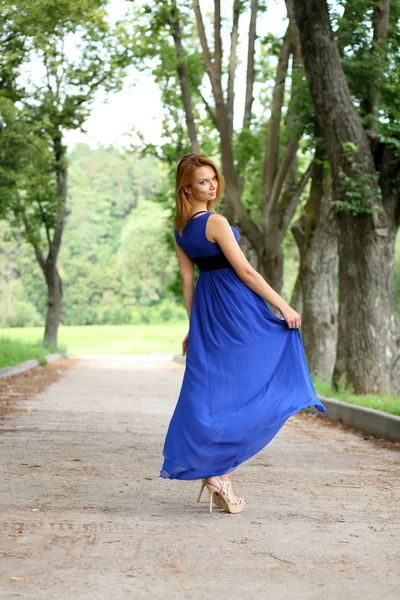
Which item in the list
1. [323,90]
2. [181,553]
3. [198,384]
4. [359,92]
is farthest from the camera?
[359,92]

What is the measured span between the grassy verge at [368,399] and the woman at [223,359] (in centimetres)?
575

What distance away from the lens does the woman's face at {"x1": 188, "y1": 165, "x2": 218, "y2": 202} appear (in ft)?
21.0

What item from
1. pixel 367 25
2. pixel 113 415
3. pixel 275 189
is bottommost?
pixel 113 415

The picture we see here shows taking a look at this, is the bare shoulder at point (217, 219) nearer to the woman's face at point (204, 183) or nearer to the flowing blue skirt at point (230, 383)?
the woman's face at point (204, 183)

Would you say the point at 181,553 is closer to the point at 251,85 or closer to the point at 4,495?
the point at 4,495

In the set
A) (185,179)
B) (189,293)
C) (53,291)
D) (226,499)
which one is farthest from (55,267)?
(226,499)

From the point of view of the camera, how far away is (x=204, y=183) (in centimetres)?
640

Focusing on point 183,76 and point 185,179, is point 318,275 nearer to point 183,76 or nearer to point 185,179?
point 183,76

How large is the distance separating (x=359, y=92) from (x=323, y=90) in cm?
149

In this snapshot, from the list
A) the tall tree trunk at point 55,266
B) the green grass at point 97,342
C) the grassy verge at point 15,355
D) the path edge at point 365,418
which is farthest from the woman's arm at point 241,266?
the tall tree trunk at point 55,266

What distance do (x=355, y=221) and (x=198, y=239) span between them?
907cm

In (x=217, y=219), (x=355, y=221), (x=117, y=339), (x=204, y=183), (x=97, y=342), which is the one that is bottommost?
(x=97, y=342)

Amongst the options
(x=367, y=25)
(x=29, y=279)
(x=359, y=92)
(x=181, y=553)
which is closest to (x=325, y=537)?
(x=181, y=553)

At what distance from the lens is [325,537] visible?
5.41 m
